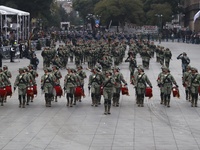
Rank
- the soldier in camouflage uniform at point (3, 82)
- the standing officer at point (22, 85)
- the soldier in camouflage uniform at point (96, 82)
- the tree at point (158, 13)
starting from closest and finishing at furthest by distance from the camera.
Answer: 1. the standing officer at point (22, 85)
2. the soldier in camouflage uniform at point (96, 82)
3. the soldier in camouflage uniform at point (3, 82)
4. the tree at point (158, 13)

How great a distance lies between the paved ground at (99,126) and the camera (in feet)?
53.8

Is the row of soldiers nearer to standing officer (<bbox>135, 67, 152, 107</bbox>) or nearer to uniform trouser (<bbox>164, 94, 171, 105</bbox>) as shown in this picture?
standing officer (<bbox>135, 67, 152, 107</bbox>)

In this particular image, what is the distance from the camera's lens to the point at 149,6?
97.7 m

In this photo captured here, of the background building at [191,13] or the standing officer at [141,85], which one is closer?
the standing officer at [141,85]

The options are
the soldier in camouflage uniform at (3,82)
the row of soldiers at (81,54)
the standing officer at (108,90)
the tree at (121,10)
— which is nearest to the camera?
the standing officer at (108,90)

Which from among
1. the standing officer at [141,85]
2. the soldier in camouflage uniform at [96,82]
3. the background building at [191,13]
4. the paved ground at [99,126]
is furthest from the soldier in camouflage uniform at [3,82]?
the background building at [191,13]

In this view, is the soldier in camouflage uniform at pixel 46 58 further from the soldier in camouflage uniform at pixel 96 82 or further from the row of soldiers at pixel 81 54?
the soldier in camouflage uniform at pixel 96 82

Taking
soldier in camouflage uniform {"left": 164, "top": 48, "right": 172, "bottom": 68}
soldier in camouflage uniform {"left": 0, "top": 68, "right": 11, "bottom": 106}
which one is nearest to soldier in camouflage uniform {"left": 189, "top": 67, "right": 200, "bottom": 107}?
soldier in camouflage uniform {"left": 0, "top": 68, "right": 11, "bottom": 106}

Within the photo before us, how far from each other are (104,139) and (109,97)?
4.16 meters

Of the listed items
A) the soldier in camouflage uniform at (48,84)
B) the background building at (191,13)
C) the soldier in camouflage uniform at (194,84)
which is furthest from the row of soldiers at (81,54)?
the background building at (191,13)

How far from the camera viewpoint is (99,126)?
1889 centimetres

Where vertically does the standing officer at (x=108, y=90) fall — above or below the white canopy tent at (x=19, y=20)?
below

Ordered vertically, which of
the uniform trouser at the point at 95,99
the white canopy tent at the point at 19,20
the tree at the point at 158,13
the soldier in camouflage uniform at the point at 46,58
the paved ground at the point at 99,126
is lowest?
the paved ground at the point at 99,126

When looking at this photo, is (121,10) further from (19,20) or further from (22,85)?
(22,85)
